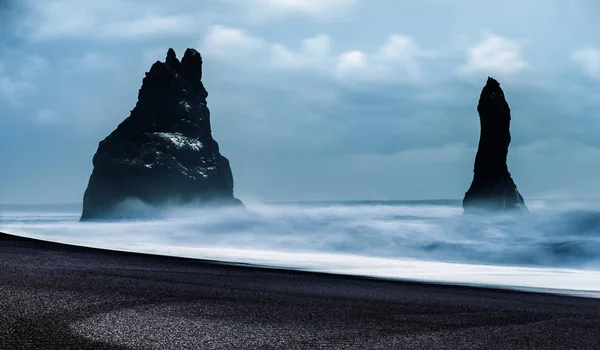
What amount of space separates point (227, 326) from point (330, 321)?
47.6 inches

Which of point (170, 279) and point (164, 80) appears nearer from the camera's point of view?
point (170, 279)

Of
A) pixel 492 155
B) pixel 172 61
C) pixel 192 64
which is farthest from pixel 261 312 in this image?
pixel 192 64

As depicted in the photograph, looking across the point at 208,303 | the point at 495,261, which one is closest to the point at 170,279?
the point at 208,303

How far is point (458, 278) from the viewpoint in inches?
493

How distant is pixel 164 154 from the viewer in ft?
231

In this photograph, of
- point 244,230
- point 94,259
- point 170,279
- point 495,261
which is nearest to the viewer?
point 170,279

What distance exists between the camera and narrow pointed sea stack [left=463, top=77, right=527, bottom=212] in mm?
67188

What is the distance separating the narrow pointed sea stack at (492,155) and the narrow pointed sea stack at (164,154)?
29.5 meters

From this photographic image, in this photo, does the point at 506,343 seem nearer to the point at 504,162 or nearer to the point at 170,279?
the point at 170,279

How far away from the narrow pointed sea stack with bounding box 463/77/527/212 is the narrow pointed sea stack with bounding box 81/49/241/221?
96.7 feet

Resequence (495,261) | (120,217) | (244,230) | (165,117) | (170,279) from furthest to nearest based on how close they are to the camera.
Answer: (165,117) < (120,217) < (244,230) < (495,261) < (170,279)

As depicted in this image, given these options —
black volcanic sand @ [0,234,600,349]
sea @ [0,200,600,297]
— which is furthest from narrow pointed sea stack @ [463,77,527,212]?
black volcanic sand @ [0,234,600,349]

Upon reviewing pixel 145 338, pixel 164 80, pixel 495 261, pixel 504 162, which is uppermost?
pixel 164 80

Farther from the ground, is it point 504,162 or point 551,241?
point 504,162
